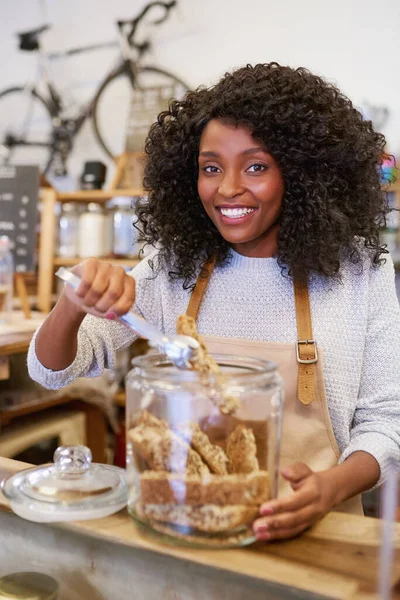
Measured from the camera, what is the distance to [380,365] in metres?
1.13

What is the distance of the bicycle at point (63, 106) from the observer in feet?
11.2

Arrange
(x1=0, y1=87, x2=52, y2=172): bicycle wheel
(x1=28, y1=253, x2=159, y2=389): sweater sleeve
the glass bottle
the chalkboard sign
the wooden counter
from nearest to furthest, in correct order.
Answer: the wooden counter
(x1=28, y1=253, x2=159, y2=389): sweater sleeve
the glass bottle
the chalkboard sign
(x1=0, y1=87, x2=52, y2=172): bicycle wheel

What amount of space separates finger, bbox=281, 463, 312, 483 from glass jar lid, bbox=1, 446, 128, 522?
0.19 m

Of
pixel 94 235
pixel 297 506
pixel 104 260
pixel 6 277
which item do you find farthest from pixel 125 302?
pixel 94 235

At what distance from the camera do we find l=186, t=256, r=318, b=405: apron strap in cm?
→ 109

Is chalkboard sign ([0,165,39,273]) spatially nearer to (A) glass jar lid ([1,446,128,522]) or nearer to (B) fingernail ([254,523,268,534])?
(A) glass jar lid ([1,446,128,522])

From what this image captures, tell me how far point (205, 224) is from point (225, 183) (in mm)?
219

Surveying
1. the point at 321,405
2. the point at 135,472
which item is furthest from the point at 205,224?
the point at 135,472

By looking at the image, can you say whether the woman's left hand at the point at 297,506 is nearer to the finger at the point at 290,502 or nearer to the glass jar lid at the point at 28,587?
the finger at the point at 290,502

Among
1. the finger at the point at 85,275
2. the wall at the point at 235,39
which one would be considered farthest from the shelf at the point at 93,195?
the finger at the point at 85,275

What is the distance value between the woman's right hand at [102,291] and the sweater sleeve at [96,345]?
0.27 m

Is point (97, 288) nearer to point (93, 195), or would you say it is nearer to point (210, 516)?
point (210, 516)

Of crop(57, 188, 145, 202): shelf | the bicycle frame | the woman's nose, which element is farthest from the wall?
the woman's nose

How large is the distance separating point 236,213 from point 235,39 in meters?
2.40
